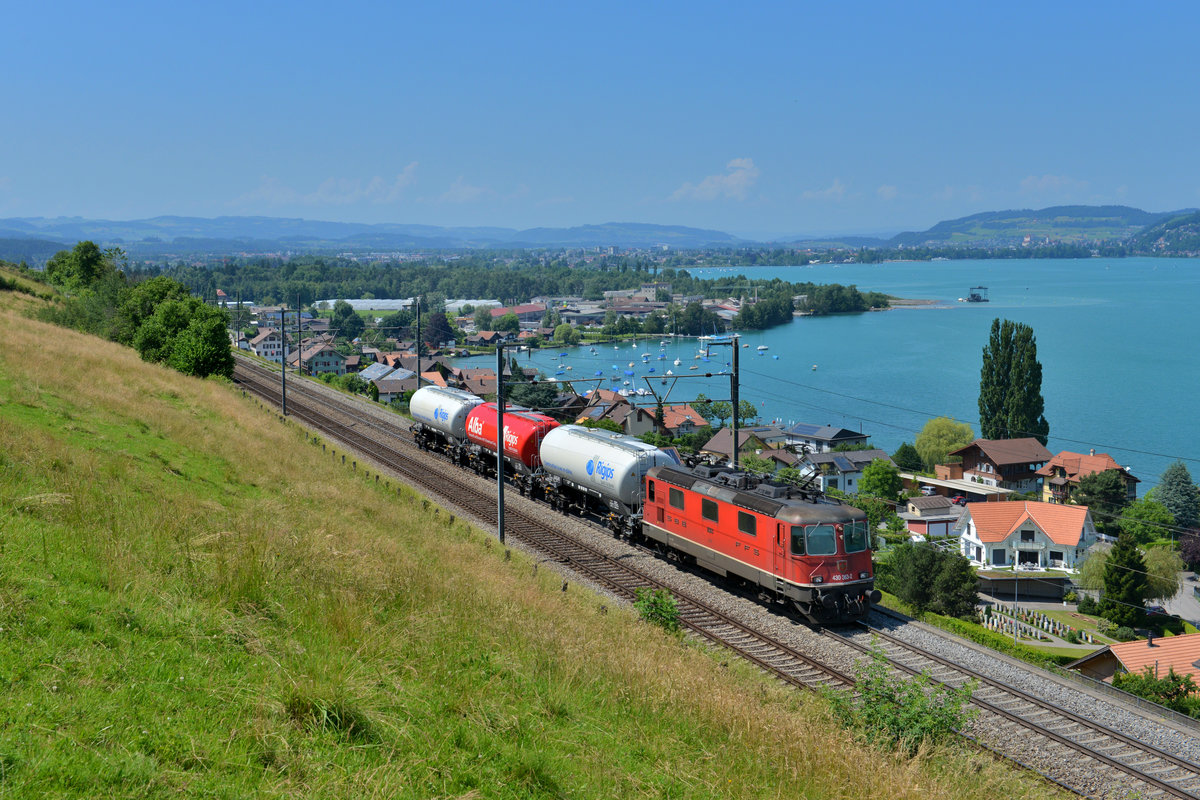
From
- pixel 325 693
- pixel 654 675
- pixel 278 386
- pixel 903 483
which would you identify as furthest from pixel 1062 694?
pixel 903 483

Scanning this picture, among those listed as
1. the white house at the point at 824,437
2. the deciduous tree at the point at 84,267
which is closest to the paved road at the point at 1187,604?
the white house at the point at 824,437

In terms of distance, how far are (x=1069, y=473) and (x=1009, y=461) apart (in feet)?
17.1

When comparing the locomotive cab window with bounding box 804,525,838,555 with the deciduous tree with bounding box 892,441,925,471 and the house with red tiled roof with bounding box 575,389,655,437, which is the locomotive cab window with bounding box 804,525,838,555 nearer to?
the house with red tiled roof with bounding box 575,389,655,437

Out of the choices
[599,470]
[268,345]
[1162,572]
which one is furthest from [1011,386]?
[268,345]

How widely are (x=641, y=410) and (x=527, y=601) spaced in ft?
244

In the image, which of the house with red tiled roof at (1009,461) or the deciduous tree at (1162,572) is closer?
the deciduous tree at (1162,572)

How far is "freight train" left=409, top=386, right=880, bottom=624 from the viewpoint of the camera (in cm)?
2075

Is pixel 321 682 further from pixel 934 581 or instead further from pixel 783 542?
pixel 934 581

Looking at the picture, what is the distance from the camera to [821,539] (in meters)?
20.7

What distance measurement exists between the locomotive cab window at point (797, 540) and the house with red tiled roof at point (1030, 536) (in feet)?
165

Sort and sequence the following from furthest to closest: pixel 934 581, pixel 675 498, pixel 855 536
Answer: pixel 934 581, pixel 675 498, pixel 855 536

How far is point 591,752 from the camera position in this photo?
29.6ft

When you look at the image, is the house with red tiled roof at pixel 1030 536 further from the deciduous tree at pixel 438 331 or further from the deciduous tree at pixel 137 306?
the deciduous tree at pixel 438 331

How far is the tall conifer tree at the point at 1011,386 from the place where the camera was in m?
83.4
